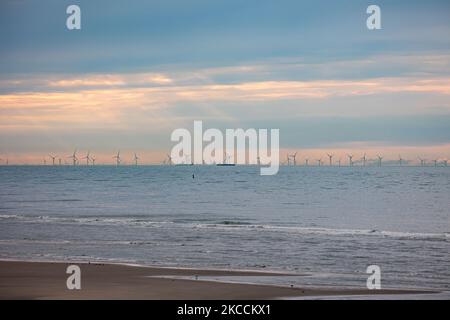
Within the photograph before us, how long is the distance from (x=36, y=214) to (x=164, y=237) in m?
24.0

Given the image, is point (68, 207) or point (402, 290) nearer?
point (402, 290)

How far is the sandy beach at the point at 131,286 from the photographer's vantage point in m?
21.6

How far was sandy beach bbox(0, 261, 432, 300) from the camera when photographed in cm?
2156

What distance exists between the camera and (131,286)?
2338cm

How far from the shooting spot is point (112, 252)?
110ft
